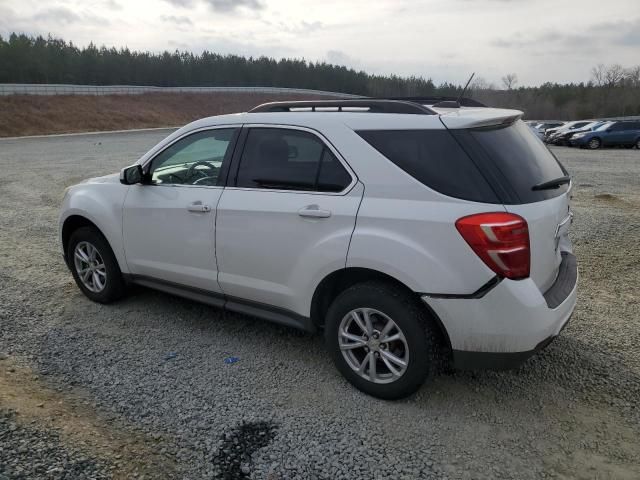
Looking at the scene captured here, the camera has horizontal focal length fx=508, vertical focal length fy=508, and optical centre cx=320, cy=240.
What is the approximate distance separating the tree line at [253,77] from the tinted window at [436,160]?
164 ft

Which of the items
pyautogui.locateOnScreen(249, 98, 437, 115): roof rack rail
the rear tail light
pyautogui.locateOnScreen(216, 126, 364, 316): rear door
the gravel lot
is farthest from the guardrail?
the rear tail light

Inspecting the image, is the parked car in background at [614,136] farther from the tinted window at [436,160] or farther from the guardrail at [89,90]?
the tinted window at [436,160]

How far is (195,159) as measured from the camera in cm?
430

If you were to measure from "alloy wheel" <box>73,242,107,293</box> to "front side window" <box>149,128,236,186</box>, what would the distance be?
107 centimetres

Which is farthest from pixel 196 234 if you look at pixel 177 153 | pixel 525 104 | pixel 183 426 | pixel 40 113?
pixel 525 104

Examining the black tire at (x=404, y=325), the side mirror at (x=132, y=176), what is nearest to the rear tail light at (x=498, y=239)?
the black tire at (x=404, y=325)

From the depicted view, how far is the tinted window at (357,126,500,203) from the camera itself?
283cm

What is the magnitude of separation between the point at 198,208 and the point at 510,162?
2.20 meters

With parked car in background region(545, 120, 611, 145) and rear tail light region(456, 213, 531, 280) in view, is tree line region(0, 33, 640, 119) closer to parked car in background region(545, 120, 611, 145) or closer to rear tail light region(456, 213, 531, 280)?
parked car in background region(545, 120, 611, 145)

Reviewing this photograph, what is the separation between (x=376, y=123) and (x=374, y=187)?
43cm

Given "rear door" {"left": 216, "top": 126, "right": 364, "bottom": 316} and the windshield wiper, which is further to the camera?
"rear door" {"left": 216, "top": 126, "right": 364, "bottom": 316}

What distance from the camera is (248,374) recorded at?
11.8ft

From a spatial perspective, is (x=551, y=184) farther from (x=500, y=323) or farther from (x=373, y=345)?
(x=373, y=345)

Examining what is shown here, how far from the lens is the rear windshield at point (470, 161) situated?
111 inches
